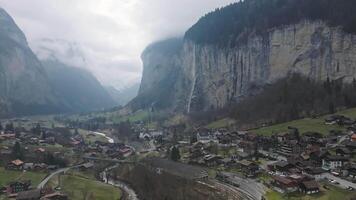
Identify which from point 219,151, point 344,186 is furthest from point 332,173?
point 219,151

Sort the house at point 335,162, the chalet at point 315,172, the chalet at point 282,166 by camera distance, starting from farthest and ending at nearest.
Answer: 1. the chalet at point 282,166
2. the house at point 335,162
3. the chalet at point 315,172

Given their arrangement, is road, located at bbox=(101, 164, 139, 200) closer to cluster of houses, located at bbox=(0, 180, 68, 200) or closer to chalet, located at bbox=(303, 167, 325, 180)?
cluster of houses, located at bbox=(0, 180, 68, 200)

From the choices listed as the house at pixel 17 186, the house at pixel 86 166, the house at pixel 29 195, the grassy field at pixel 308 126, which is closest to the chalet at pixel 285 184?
the grassy field at pixel 308 126

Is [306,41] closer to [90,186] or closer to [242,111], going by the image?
[242,111]

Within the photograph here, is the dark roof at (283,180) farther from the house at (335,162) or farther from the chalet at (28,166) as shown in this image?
the chalet at (28,166)

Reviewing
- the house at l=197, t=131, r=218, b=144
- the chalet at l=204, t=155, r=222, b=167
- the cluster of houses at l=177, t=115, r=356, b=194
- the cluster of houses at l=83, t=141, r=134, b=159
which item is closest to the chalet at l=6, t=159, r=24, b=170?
the cluster of houses at l=83, t=141, r=134, b=159

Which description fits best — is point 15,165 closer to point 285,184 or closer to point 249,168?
point 249,168

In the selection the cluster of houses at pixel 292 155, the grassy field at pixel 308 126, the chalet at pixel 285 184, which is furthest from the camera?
the grassy field at pixel 308 126
